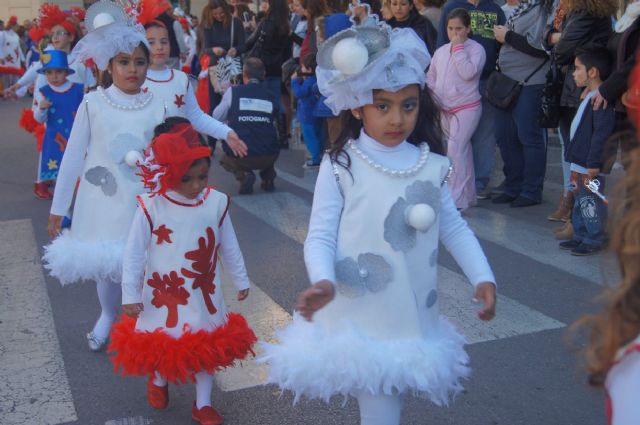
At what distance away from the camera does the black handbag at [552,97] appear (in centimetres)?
696

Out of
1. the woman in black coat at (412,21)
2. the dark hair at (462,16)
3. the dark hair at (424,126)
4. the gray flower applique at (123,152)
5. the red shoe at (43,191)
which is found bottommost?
the red shoe at (43,191)

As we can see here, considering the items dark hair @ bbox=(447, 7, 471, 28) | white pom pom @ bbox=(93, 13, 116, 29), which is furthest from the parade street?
dark hair @ bbox=(447, 7, 471, 28)

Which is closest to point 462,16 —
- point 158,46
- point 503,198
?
point 503,198

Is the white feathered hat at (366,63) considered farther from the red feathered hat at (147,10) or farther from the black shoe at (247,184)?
the black shoe at (247,184)

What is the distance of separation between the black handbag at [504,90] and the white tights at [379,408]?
5032 millimetres

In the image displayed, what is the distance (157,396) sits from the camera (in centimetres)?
382

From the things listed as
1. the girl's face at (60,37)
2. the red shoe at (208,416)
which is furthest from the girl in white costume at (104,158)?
the girl's face at (60,37)

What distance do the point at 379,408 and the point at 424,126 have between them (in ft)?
3.49

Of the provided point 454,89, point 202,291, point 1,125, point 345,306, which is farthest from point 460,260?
point 1,125

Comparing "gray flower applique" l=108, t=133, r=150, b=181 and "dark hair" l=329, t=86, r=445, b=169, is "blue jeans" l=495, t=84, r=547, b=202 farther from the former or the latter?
"dark hair" l=329, t=86, r=445, b=169

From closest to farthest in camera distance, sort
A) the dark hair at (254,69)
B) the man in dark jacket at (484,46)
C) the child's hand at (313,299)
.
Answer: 1. the child's hand at (313,299)
2. the man in dark jacket at (484,46)
3. the dark hair at (254,69)

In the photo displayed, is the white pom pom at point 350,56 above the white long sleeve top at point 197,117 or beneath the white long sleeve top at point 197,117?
above

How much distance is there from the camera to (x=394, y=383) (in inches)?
104

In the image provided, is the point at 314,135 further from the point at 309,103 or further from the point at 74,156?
the point at 74,156
